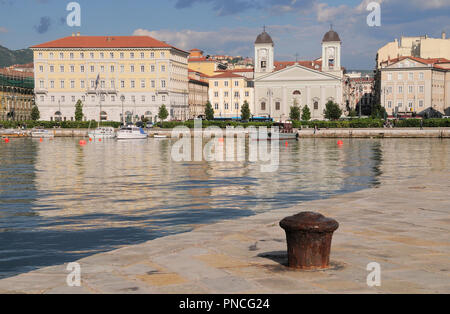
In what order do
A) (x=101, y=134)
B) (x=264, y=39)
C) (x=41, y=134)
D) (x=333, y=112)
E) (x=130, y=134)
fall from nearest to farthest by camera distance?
(x=130, y=134) → (x=101, y=134) → (x=41, y=134) → (x=333, y=112) → (x=264, y=39)

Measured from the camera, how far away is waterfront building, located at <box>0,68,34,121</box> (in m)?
118

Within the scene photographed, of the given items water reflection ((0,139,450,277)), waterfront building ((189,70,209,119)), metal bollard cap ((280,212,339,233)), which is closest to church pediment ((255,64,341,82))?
waterfront building ((189,70,209,119))

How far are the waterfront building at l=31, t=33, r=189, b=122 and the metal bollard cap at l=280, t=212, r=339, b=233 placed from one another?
113 metres

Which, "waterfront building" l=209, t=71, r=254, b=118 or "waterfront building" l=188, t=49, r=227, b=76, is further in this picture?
"waterfront building" l=188, t=49, r=227, b=76

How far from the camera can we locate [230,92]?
145500mm

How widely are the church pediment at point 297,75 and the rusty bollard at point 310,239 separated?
125 meters

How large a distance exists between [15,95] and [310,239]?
406 ft

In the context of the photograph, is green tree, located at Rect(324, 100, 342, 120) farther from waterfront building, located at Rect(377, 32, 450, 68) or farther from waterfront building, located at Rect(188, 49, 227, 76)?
waterfront building, located at Rect(188, 49, 227, 76)

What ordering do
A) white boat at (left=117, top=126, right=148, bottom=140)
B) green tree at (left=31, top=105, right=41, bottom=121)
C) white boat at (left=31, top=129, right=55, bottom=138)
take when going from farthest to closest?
green tree at (left=31, top=105, right=41, bottom=121)
white boat at (left=31, top=129, right=55, bottom=138)
white boat at (left=117, top=126, right=148, bottom=140)

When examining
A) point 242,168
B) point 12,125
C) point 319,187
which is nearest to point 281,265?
point 319,187

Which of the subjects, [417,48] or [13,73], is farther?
[417,48]

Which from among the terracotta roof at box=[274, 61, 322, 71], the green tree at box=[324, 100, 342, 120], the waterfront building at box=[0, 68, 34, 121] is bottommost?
the green tree at box=[324, 100, 342, 120]

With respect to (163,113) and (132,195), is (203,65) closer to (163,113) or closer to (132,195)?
(163,113)

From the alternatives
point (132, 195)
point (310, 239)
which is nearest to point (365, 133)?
point (132, 195)
